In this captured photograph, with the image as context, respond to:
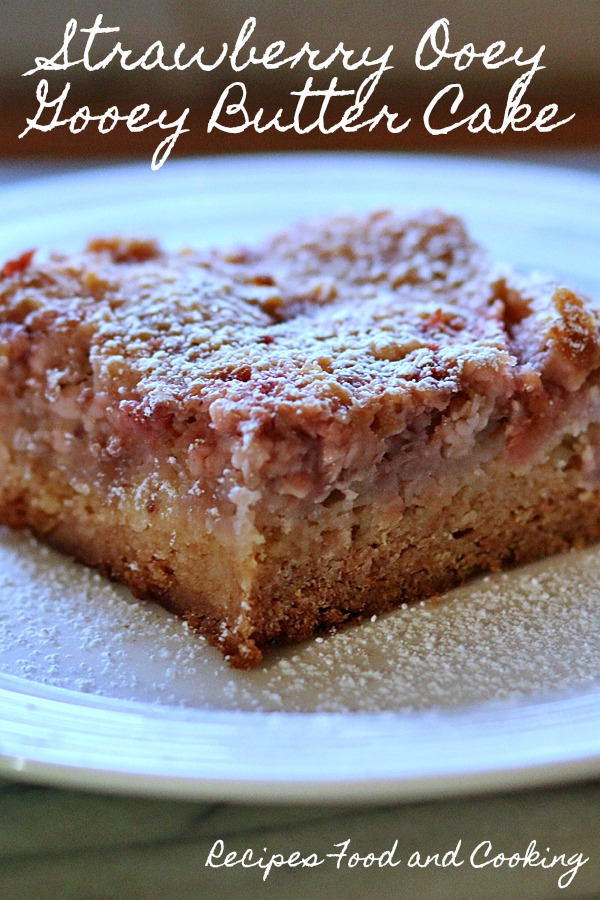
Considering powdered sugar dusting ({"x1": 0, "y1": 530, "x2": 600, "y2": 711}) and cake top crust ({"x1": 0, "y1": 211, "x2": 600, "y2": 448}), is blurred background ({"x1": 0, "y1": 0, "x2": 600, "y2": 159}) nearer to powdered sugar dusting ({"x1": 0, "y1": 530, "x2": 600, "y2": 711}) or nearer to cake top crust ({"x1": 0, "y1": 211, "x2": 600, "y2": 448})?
cake top crust ({"x1": 0, "y1": 211, "x2": 600, "y2": 448})

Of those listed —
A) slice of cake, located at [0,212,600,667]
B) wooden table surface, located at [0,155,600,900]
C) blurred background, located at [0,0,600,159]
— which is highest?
blurred background, located at [0,0,600,159]

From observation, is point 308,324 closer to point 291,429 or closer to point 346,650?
point 291,429

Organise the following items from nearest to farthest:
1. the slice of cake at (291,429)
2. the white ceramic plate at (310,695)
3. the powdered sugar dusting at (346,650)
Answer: the white ceramic plate at (310,695), the powdered sugar dusting at (346,650), the slice of cake at (291,429)

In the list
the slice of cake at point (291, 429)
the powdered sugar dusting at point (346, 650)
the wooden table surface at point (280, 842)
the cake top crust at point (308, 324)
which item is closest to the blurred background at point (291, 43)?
the cake top crust at point (308, 324)

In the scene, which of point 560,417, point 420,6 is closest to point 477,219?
point 560,417

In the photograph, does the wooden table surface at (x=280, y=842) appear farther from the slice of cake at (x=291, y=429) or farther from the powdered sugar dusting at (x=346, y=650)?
the slice of cake at (x=291, y=429)

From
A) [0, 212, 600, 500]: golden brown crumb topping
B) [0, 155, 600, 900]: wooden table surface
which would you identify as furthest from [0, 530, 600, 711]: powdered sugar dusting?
[0, 212, 600, 500]: golden brown crumb topping
